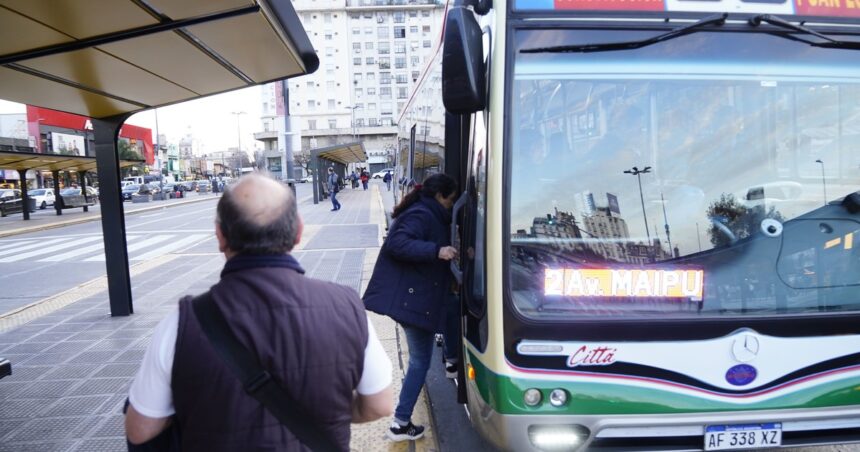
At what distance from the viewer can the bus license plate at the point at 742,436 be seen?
9.01 ft

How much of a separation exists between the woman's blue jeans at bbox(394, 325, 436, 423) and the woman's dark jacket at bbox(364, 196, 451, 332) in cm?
13

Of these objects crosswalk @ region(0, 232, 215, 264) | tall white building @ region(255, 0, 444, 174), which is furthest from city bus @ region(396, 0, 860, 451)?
tall white building @ region(255, 0, 444, 174)

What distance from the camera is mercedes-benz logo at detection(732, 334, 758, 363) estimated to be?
2.71 metres

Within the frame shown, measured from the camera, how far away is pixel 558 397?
2701 mm

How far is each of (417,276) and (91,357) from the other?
3.99 metres

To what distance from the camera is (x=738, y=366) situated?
2.71m

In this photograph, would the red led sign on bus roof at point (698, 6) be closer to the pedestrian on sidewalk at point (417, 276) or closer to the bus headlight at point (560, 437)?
the pedestrian on sidewalk at point (417, 276)

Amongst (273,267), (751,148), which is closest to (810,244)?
(751,148)

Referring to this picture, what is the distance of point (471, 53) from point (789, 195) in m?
1.82

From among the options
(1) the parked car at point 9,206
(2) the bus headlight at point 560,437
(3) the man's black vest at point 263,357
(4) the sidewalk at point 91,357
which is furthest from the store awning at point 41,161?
(3) the man's black vest at point 263,357

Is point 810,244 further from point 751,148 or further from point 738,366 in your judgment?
point 738,366

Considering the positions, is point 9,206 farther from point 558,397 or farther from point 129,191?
point 558,397

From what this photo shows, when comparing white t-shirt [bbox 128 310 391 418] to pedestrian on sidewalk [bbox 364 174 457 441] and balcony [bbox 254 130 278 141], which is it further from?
balcony [bbox 254 130 278 141]

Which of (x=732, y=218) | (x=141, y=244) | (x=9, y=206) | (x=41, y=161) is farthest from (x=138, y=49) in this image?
(x=9, y=206)
